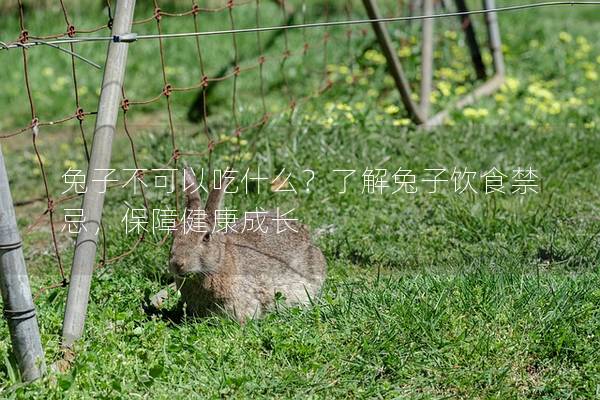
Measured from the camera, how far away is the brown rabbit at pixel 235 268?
13.7 feet

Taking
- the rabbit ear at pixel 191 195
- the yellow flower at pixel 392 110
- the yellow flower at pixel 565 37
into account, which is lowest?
the yellow flower at pixel 392 110

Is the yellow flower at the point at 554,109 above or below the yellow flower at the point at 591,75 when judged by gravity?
below

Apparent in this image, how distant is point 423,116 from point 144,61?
9.78 feet

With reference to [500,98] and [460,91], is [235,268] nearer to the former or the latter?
[500,98]

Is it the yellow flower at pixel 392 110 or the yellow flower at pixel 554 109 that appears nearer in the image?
the yellow flower at pixel 392 110

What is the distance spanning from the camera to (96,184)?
386 cm

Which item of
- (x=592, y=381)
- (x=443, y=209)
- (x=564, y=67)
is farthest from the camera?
(x=564, y=67)

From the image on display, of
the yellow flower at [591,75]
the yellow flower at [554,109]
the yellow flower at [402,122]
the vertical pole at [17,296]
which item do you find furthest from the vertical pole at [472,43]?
the vertical pole at [17,296]

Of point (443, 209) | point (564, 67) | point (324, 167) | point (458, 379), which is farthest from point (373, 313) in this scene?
point (564, 67)

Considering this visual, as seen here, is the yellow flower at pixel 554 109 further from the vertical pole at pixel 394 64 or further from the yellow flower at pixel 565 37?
the yellow flower at pixel 565 37

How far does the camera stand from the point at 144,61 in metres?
8.75

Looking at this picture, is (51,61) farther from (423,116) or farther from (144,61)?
(423,116)

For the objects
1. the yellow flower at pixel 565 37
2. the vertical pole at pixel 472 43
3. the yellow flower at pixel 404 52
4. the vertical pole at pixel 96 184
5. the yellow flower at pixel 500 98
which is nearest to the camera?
the vertical pole at pixel 96 184

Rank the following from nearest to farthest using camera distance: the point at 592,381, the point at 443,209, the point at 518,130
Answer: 1. the point at 592,381
2. the point at 443,209
3. the point at 518,130
